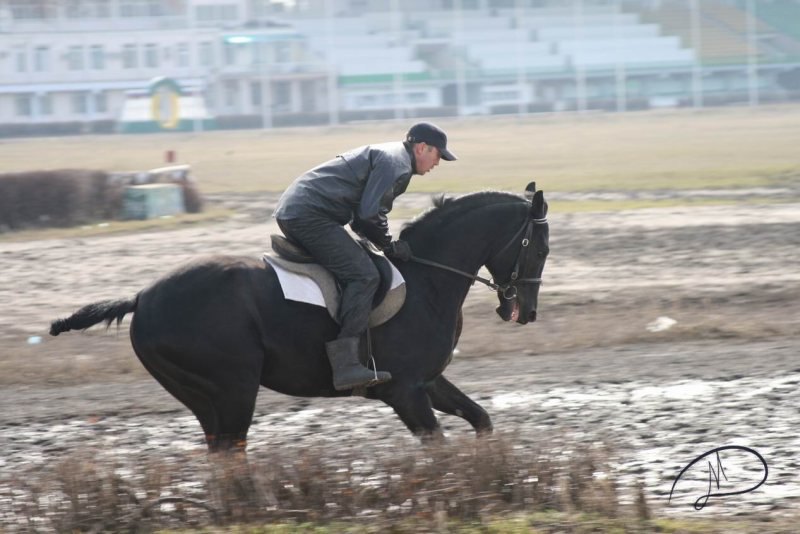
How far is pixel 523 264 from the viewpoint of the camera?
796 cm

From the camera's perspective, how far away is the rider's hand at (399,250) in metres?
7.67

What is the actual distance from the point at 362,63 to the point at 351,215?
76340 millimetres

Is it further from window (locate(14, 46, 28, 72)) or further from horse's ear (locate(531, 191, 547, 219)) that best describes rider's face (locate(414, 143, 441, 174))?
window (locate(14, 46, 28, 72))

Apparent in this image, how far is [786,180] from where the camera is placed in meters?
29.0

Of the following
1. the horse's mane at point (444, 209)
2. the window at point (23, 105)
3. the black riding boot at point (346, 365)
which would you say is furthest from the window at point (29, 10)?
the black riding boot at point (346, 365)

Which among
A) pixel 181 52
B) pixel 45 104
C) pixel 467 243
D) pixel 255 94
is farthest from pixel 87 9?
pixel 467 243

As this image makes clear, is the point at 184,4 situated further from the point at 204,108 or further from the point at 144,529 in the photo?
the point at 144,529

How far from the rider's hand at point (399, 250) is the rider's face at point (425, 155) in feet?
1.57

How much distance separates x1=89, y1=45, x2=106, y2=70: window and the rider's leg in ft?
255

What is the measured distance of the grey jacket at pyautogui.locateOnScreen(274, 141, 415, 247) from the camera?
733 centimetres

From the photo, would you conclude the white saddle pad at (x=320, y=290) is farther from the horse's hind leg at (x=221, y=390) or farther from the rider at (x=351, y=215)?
the horse's hind leg at (x=221, y=390)

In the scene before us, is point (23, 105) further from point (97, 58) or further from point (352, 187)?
point (352, 187)

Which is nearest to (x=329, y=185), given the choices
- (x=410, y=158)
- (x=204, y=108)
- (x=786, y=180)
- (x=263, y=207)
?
(x=410, y=158)

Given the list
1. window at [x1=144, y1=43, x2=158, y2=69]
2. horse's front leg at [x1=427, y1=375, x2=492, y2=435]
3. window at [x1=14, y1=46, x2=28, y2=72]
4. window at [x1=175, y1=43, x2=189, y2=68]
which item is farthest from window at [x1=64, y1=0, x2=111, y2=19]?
horse's front leg at [x1=427, y1=375, x2=492, y2=435]
